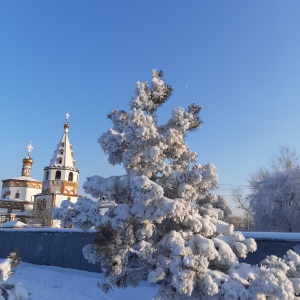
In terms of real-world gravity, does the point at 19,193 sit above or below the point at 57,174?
below

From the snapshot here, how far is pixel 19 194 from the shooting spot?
6594cm

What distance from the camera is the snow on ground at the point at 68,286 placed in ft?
34.7

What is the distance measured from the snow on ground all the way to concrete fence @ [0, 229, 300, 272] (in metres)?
0.62

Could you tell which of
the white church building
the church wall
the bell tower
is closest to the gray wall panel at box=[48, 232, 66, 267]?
the white church building

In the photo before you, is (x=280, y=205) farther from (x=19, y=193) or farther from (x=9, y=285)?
(x=19, y=193)

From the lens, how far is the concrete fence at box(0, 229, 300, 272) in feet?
34.3

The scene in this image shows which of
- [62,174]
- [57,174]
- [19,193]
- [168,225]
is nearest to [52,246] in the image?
[168,225]

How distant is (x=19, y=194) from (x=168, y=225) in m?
66.2

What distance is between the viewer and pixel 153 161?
564 cm

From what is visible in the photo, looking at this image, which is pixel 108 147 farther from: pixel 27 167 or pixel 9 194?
pixel 27 167

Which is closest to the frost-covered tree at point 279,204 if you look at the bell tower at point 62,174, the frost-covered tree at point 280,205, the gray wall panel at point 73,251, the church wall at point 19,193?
the frost-covered tree at point 280,205

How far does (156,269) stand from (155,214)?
824 millimetres

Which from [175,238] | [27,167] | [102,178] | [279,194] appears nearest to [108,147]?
[102,178]

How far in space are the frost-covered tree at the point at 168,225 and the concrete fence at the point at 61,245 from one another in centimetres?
464
